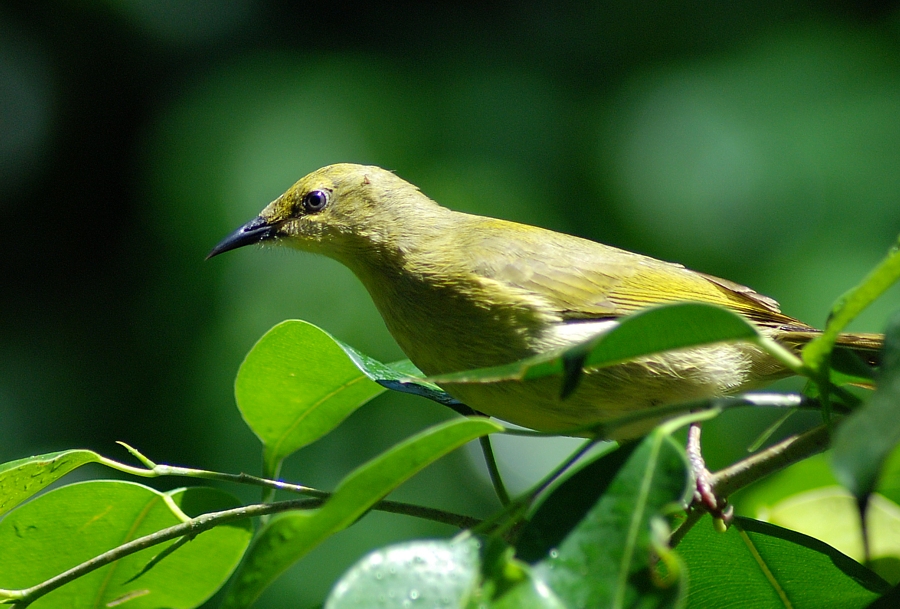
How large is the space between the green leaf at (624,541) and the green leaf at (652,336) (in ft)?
0.48

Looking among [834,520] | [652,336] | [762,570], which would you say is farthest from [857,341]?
[652,336]

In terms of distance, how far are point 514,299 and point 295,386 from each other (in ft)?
2.93

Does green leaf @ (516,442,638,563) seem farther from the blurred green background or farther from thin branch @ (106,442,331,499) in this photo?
the blurred green background

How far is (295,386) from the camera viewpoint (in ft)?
7.34

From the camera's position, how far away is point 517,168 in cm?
542

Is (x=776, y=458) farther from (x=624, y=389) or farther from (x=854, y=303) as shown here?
(x=624, y=389)

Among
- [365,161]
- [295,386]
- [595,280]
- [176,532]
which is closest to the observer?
[176,532]

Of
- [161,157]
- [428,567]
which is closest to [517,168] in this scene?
[161,157]

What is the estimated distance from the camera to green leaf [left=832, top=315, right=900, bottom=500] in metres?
0.98

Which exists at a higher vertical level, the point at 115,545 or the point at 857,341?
the point at 857,341

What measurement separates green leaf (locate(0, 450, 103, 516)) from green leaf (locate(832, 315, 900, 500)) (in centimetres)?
145

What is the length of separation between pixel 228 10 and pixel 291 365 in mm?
4864

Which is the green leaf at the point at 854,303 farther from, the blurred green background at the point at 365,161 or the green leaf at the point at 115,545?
the blurred green background at the point at 365,161

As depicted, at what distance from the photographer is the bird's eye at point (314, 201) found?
3.76 m
